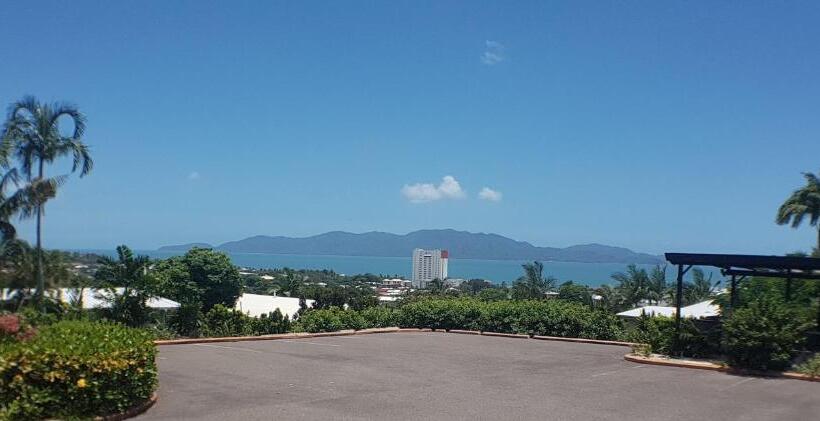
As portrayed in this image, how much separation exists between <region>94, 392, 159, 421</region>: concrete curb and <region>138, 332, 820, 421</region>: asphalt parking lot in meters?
0.14

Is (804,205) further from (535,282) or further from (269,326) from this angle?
(535,282)

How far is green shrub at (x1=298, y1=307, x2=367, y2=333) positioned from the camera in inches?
905

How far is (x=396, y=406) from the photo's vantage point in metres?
10.2

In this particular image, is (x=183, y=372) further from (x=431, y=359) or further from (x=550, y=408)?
(x=550, y=408)

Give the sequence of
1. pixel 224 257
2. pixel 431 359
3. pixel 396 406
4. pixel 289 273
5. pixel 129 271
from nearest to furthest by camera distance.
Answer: pixel 396 406 → pixel 431 359 → pixel 129 271 → pixel 224 257 → pixel 289 273

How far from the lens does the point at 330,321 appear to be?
23.2 m

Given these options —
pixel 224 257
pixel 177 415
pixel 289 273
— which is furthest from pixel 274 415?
pixel 289 273

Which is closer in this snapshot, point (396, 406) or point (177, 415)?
point (177, 415)

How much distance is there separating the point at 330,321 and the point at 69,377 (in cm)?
1514

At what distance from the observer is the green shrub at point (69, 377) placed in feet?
26.2

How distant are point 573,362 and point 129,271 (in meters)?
14.3

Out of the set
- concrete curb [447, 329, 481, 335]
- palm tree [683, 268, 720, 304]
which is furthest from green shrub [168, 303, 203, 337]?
palm tree [683, 268, 720, 304]

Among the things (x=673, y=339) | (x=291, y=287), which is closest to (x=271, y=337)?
(x=673, y=339)

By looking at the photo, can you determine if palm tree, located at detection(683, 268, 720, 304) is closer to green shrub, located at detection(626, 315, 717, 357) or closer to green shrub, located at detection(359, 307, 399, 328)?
green shrub, located at detection(359, 307, 399, 328)
